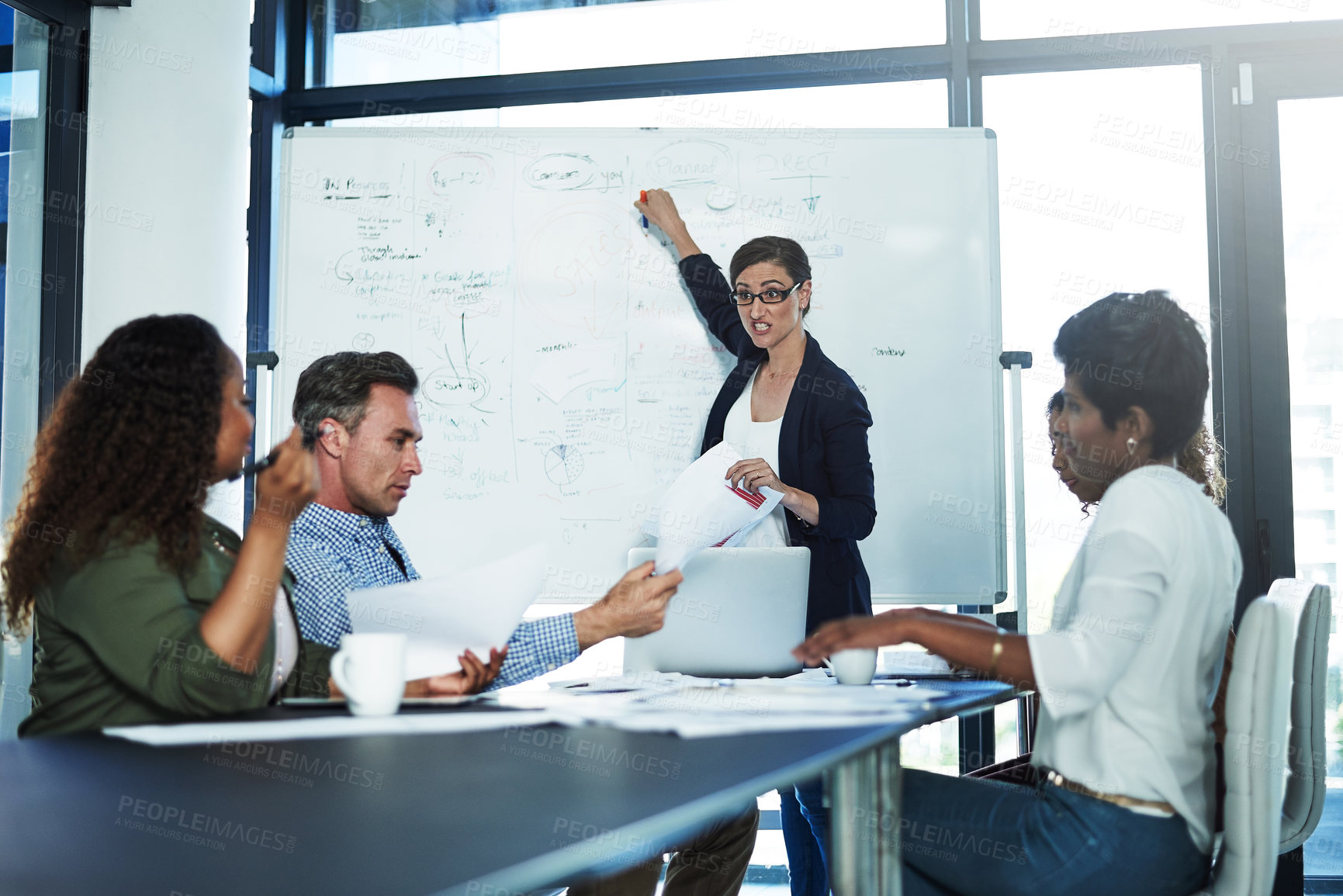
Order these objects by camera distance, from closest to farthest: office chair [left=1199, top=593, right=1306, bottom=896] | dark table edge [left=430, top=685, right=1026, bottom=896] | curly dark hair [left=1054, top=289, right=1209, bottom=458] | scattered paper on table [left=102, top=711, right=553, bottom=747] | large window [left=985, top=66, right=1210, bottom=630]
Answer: dark table edge [left=430, top=685, right=1026, bottom=896]
scattered paper on table [left=102, top=711, right=553, bottom=747]
office chair [left=1199, top=593, right=1306, bottom=896]
curly dark hair [left=1054, top=289, right=1209, bottom=458]
large window [left=985, top=66, right=1210, bottom=630]

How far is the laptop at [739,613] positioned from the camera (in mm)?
1774

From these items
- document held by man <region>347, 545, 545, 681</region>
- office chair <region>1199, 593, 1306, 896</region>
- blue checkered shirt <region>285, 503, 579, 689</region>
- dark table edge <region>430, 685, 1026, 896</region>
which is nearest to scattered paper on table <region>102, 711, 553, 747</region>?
document held by man <region>347, 545, 545, 681</region>

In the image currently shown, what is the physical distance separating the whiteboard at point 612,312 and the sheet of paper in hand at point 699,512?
1172mm

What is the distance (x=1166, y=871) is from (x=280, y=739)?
102cm

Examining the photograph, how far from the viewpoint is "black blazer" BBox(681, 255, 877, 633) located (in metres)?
2.59

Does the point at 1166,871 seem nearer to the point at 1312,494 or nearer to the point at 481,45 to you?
the point at 1312,494

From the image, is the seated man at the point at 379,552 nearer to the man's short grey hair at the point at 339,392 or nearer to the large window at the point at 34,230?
the man's short grey hair at the point at 339,392

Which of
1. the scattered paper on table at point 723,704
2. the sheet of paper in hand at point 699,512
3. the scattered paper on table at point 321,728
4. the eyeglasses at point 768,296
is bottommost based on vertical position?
the scattered paper on table at point 723,704

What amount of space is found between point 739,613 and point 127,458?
3.02ft

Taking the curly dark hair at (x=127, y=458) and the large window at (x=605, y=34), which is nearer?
the curly dark hair at (x=127, y=458)

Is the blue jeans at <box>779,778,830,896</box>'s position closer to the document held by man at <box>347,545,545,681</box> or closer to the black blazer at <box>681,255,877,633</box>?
the black blazer at <box>681,255,877,633</box>

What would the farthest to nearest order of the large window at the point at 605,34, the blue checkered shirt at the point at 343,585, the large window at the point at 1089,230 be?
the large window at the point at 605,34 < the large window at the point at 1089,230 < the blue checkered shirt at the point at 343,585

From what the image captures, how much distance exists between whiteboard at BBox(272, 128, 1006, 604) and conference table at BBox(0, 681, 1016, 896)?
5.76 ft

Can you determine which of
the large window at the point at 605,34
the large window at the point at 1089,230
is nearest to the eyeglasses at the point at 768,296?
the large window at the point at 1089,230
